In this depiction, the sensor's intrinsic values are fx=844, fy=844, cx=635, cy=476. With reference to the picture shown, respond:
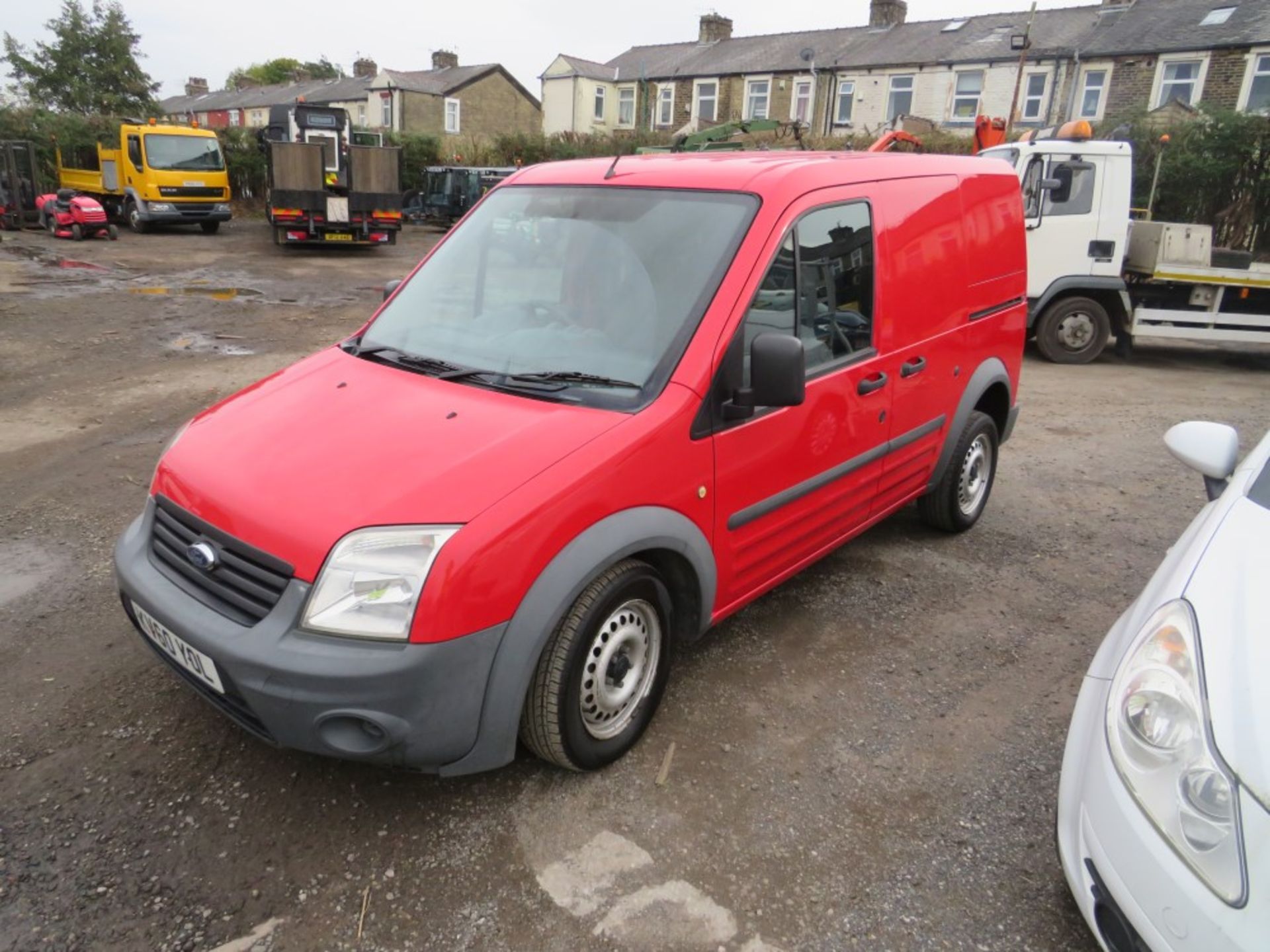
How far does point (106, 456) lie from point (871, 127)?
33.3m

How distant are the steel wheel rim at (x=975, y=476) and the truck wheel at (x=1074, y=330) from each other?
20.7 ft

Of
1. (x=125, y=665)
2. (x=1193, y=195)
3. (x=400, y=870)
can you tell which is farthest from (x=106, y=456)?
(x=1193, y=195)

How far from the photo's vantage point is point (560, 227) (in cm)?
332

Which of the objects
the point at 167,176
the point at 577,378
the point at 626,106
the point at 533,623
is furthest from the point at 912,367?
the point at 626,106

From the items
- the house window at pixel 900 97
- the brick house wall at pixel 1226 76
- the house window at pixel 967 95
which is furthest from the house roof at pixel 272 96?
the brick house wall at pixel 1226 76

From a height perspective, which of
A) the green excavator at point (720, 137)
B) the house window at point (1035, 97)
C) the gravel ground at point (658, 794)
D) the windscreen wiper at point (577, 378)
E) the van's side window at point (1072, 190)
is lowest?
the gravel ground at point (658, 794)

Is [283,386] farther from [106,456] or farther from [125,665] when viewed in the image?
[106,456]

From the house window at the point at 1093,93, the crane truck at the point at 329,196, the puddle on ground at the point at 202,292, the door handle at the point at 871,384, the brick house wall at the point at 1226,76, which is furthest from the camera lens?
the house window at the point at 1093,93

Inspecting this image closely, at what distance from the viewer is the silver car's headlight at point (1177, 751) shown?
161 centimetres

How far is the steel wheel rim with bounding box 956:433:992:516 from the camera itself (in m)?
4.74

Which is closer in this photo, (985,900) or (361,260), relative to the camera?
(985,900)

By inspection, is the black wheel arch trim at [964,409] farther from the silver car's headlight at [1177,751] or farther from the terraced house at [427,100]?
the terraced house at [427,100]

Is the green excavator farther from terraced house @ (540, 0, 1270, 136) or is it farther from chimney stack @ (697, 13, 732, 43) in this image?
chimney stack @ (697, 13, 732, 43)

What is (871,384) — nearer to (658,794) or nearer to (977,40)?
(658,794)
